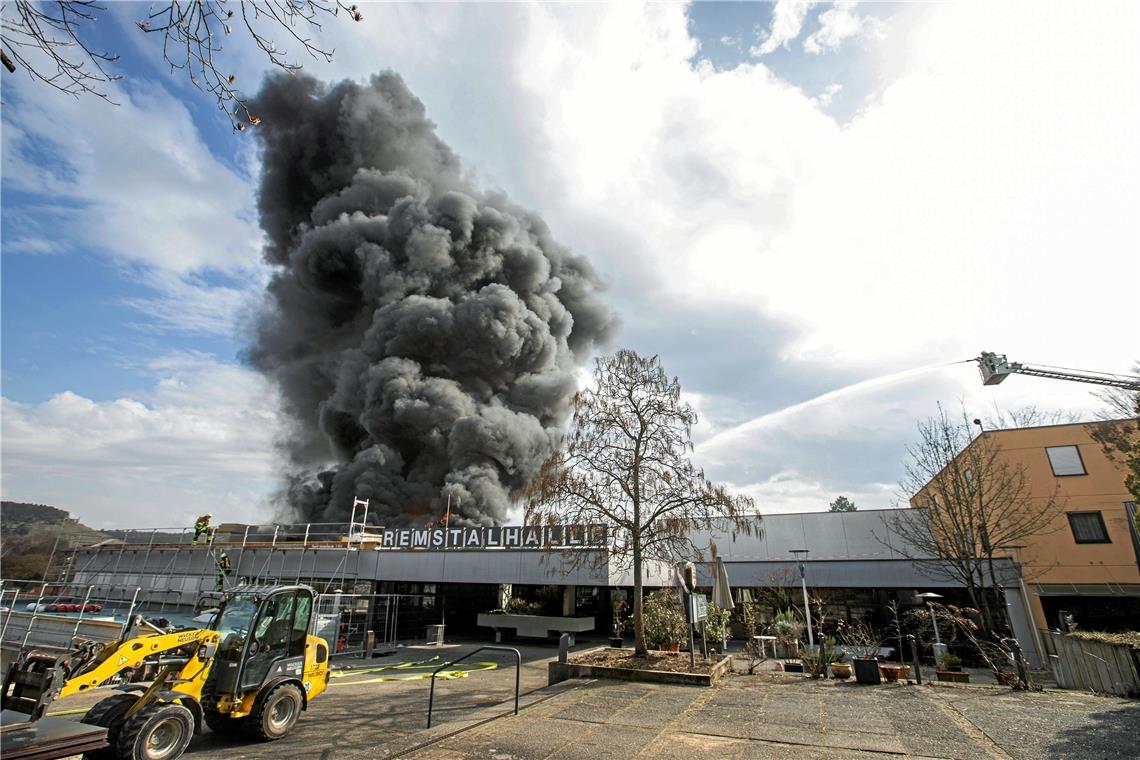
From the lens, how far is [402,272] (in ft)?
126

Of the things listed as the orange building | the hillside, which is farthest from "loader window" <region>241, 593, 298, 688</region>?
the hillside

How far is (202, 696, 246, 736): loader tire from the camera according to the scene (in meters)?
7.11

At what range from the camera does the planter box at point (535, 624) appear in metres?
19.6

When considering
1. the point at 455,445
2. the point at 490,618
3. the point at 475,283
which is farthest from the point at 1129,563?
the point at 475,283

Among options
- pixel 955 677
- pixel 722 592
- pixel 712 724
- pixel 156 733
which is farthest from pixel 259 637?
pixel 955 677

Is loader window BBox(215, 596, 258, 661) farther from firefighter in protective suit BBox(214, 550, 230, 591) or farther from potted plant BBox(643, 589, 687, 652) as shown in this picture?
firefighter in protective suit BBox(214, 550, 230, 591)

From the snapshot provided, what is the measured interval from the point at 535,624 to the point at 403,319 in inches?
860

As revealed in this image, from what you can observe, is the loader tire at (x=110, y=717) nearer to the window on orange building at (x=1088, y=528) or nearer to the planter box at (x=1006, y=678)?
the planter box at (x=1006, y=678)

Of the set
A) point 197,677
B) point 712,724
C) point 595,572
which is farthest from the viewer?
point 595,572

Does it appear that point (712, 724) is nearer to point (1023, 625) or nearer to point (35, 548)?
point (1023, 625)

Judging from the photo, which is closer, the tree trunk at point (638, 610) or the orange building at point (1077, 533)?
the tree trunk at point (638, 610)

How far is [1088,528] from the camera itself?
1991 centimetres

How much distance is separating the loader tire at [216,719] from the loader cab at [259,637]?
6.4 inches

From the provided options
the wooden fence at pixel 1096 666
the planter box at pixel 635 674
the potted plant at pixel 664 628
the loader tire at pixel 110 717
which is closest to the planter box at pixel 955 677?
the wooden fence at pixel 1096 666
